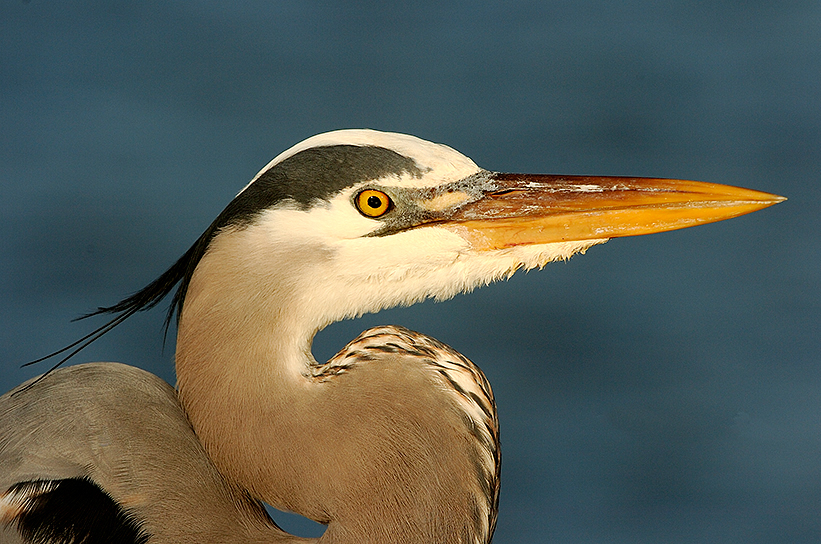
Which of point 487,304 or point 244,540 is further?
point 487,304

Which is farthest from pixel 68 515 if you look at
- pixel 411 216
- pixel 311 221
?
pixel 411 216

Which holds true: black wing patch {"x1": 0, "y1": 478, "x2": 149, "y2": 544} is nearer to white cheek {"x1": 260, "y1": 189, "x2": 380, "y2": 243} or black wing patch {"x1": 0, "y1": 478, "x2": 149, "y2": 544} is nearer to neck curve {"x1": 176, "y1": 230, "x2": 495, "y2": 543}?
neck curve {"x1": 176, "y1": 230, "x2": 495, "y2": 543}

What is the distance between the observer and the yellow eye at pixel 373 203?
4.42 feet

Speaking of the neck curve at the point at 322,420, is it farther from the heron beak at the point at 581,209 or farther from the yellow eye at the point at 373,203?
the heron beak at the point at 581,209

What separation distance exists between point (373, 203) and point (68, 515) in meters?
0.65

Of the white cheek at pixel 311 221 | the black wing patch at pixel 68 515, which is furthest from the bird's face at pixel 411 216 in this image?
the black wing patch at pixel 68 515

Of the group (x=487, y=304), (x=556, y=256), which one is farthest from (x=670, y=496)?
(x=556, y=256)

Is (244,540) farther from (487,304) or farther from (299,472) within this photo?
(487,304)

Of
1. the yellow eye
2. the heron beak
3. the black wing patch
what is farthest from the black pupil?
the black wing patch

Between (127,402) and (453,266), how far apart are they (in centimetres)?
57

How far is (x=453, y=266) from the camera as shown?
4.64ft

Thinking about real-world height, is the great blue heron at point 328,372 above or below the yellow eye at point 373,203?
below

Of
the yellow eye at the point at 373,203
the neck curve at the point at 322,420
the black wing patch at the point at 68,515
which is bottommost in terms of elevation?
the black wing patch at the point at 68,515

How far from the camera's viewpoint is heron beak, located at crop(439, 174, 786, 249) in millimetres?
1401
